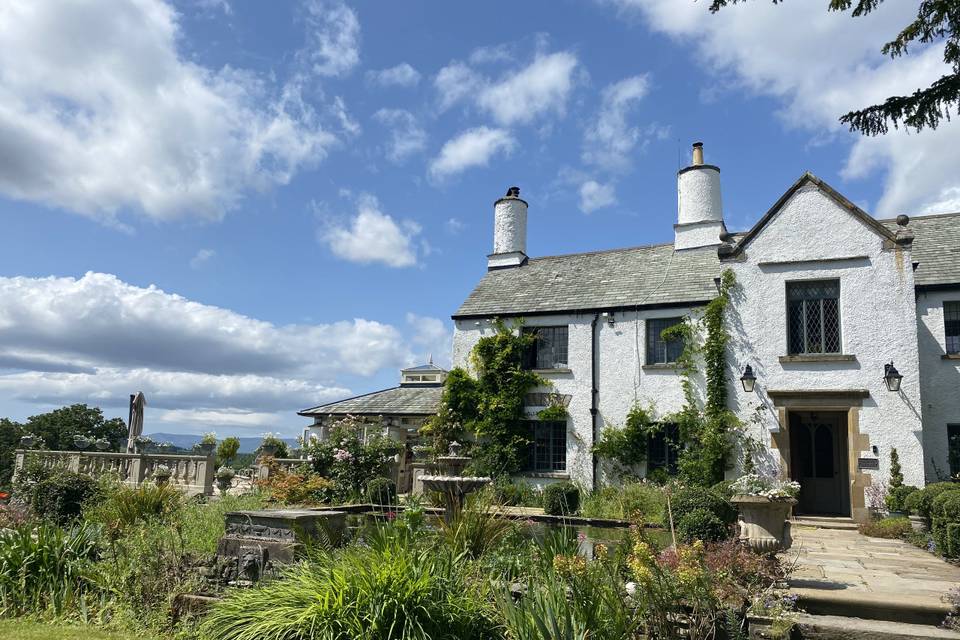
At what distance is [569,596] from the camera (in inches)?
243

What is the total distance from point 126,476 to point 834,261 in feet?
65.1

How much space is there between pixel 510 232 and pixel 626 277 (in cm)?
521

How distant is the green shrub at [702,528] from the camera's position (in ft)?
30.8

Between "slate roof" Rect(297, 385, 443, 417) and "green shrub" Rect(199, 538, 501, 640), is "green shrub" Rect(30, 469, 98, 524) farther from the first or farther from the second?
"slate roof" Rect(297, 385, 443, 417)

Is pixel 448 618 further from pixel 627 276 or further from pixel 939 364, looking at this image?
pixel 627 276

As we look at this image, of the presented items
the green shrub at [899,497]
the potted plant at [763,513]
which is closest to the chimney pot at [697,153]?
the green shrub at [899,497]

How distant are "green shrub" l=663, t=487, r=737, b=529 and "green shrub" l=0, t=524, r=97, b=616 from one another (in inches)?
312

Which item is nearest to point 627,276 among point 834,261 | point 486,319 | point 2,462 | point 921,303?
point 486,319

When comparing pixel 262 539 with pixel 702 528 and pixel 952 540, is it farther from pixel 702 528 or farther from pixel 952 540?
pixel 952 540

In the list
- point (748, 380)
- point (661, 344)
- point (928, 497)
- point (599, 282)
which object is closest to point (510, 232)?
point (599, 282)

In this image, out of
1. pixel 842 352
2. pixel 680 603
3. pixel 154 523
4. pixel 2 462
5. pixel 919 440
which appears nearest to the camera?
pixel 680 603

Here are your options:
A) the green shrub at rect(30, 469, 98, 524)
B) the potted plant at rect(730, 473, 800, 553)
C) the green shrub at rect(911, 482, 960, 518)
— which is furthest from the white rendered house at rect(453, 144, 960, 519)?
the green shrub at rect(30, 469, 98, 524)

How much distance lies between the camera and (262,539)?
27.0ft

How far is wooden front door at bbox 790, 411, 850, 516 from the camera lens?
16.3 m
